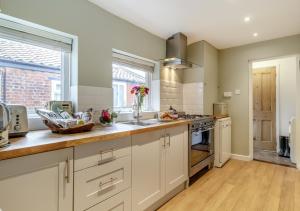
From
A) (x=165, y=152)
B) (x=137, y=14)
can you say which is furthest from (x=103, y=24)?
(x=165, y=152)

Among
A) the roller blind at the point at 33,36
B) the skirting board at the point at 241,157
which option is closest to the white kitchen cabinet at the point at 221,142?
the skirting board at the point at 241,157

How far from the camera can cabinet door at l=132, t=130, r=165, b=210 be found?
1.65 metres

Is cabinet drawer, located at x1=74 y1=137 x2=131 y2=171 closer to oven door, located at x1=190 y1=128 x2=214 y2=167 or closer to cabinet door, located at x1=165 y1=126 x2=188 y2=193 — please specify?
cabinet door, located at x1=165 y1=126 x2=188 y2=193

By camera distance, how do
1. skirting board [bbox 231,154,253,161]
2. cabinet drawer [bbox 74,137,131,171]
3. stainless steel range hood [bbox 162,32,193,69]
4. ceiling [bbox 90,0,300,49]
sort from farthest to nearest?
1. skirting board [bbox 231,154,253,161]
2. stainless steel range hood [bbox 162,32,193,69]
3. ceiling [bbox 90,0,300,49]
4. cabinet drawer [bbox 74,137,131,171]

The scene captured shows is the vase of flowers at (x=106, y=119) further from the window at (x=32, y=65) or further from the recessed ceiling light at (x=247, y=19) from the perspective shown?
the recessed ceiling light at (x=247, y=19)

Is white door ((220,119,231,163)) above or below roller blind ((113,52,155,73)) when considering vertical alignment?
below

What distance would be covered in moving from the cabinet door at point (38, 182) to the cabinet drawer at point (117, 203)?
0.25 metres

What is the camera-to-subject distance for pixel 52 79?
1884 millimetres

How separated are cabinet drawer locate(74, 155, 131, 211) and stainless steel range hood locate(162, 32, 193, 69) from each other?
5.93 feet

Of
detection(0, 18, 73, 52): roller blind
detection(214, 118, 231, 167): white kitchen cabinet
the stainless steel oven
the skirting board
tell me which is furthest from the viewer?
the skirting board

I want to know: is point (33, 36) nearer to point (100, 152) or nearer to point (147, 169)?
point (100, 152)

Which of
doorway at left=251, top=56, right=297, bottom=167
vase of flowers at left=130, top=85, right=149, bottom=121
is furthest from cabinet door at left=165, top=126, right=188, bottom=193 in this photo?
doorway at left=251, top=56, right=297, bottom=167

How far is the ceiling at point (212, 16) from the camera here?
2.09m

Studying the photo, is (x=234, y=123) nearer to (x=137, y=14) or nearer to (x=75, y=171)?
(x=137, y=14)
